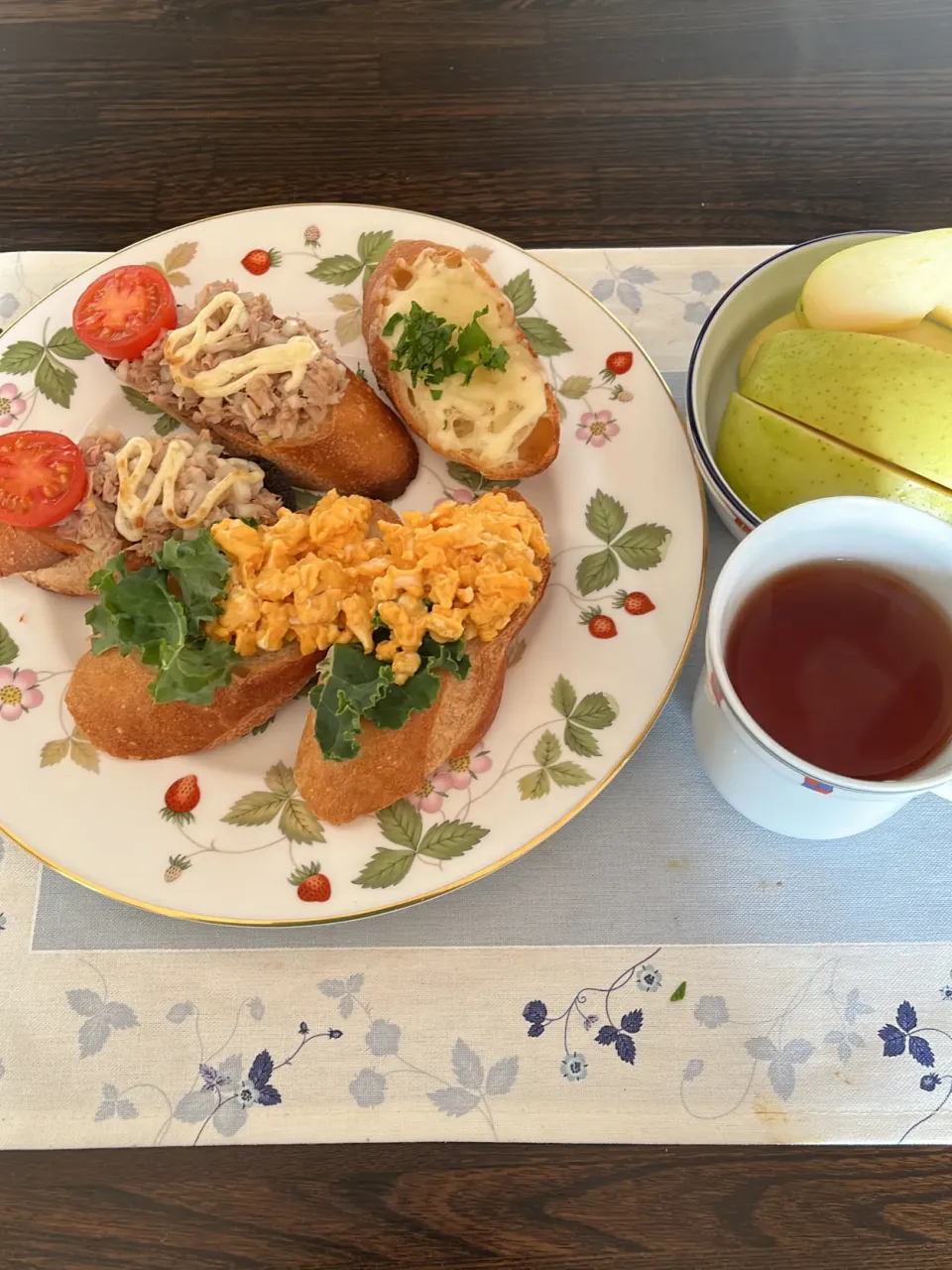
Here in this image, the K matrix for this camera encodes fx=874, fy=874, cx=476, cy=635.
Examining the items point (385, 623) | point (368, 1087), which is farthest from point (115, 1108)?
point (385, 623)

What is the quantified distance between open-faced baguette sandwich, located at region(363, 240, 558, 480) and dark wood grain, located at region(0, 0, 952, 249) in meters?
0.38

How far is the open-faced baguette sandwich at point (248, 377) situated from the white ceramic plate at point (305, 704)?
99 mm

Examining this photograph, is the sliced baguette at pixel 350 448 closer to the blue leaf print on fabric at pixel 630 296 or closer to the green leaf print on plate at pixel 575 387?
the green leaf print on plate at pixel 575 387

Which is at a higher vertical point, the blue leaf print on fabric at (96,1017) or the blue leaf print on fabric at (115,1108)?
the blue leaf print on fabric at (96,1017)

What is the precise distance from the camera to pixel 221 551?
1.44 m

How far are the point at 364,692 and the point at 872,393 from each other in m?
0.89

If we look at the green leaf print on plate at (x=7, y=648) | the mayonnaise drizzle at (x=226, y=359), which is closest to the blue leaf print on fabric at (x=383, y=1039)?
the green leaf print on plate at (x=7, y=648)

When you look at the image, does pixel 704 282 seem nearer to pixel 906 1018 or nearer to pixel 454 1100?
pixel 906 1018

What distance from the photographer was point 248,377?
1604 millimetres

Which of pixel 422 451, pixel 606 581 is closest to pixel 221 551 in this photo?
pixel 422 451

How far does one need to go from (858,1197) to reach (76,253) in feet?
7.58

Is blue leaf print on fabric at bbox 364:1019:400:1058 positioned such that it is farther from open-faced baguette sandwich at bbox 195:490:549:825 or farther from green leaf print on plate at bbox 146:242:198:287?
green leaf print on plate at bbox 146:242:198:287

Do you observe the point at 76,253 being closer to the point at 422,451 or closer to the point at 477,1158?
the point at 422,451

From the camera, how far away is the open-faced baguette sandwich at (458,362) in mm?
1620
